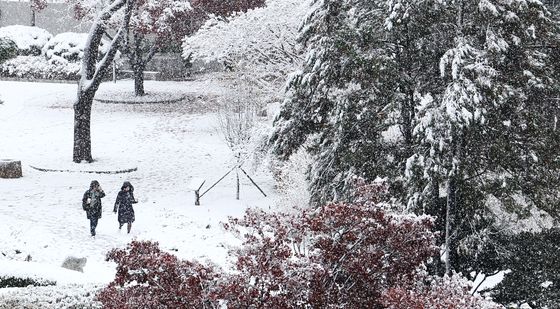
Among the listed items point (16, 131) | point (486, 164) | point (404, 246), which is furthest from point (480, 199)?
point (16, 131)

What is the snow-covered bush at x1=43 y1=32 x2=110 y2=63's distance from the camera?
1545 inches

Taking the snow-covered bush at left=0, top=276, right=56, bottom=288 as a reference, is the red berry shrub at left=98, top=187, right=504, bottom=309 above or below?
above

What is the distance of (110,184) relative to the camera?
18578 millimetres

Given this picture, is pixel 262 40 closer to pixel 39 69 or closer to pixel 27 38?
pixel 39 69

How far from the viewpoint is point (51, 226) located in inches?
571

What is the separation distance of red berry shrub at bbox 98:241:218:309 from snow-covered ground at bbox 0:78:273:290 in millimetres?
1560

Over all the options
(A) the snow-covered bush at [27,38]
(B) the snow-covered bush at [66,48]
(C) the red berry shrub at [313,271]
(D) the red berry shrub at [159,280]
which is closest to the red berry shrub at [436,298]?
(C) the red berry shrub at [313,271]

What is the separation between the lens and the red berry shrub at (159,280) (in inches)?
210

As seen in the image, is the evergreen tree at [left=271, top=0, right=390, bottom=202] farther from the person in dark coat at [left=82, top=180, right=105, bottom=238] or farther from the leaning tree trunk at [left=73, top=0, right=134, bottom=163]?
the leaning tree trunk at [left=73, top=0, right=134, bottom=163]

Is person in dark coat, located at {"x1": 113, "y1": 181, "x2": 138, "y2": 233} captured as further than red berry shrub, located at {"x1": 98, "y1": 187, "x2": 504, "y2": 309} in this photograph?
Yes

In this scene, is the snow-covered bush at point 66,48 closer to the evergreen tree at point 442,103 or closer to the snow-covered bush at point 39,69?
the snow-covered bush at point 39,69

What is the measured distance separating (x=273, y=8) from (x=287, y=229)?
12.9 meters

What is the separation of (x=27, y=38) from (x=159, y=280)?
38131mm

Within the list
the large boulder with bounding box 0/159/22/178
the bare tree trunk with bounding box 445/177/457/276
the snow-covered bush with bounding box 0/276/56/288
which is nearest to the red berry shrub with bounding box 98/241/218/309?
the snow-covered bush with bounding box 0/276/56/288
